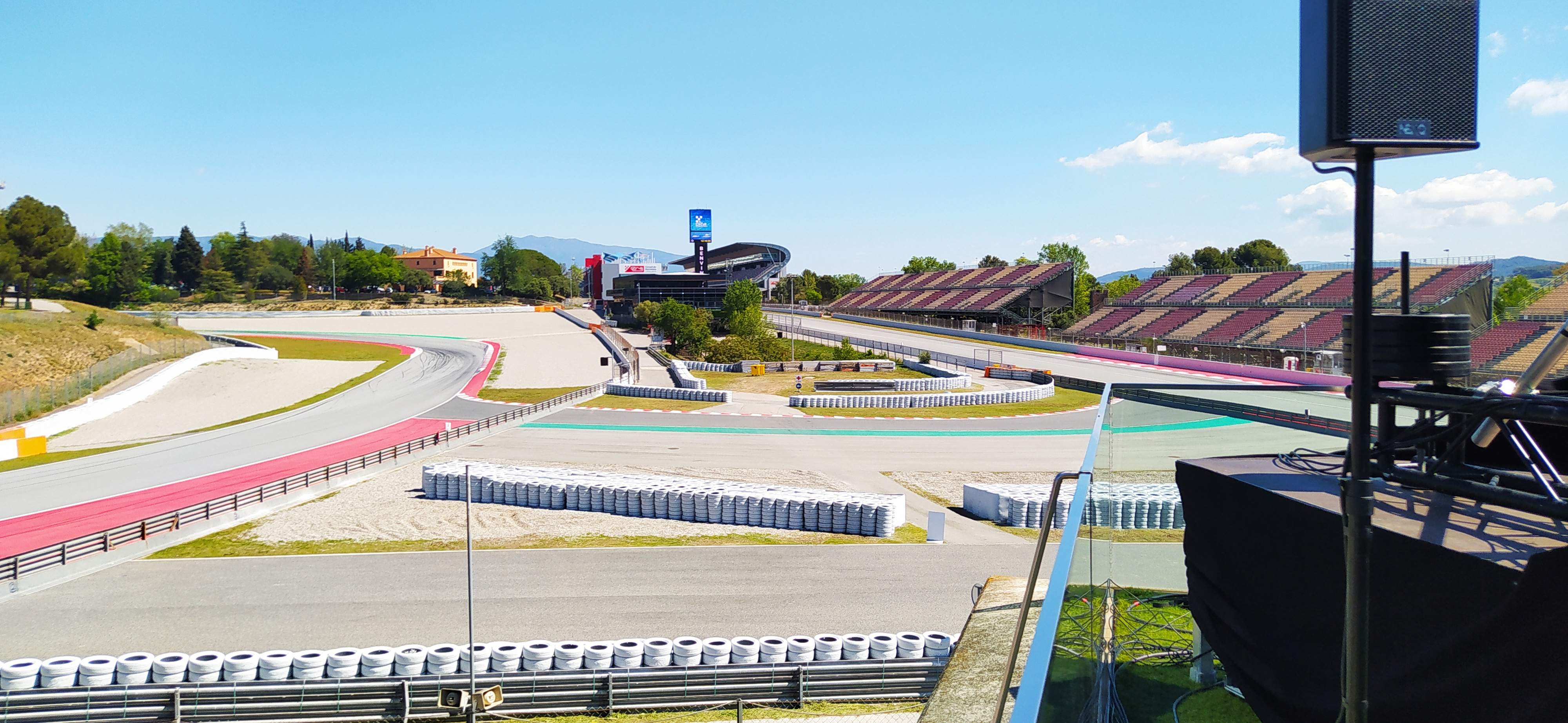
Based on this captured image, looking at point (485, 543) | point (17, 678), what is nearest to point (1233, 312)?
point (485, 543)

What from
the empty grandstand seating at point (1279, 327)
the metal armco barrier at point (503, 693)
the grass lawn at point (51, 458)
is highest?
the empty grandstand seating at point (1279, 327)

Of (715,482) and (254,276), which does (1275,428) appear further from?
(254,276)

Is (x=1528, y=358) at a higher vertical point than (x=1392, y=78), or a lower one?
lower

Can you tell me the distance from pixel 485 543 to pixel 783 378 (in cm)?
3716

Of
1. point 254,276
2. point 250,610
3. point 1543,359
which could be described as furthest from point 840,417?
point 254,276

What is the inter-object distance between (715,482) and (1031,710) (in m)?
23.3

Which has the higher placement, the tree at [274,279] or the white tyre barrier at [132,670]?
the tree at [274,279]

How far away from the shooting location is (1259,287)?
63938mm

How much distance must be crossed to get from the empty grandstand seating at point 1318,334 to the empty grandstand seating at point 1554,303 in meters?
26.3

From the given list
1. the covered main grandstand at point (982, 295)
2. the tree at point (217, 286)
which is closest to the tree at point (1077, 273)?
the covered main grandstand at point (982, 295)

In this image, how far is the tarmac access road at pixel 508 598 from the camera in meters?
15.9

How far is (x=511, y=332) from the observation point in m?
95.5

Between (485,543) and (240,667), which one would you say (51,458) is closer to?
(485,543)

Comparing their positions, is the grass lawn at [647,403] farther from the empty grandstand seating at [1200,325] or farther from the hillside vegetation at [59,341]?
the empty grandstand seating at [1200,325]
